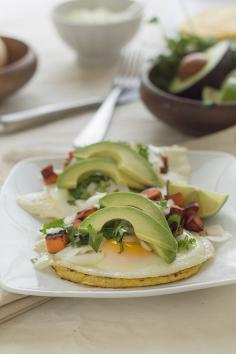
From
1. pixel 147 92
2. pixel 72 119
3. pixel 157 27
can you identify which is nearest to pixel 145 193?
pixel 147 92

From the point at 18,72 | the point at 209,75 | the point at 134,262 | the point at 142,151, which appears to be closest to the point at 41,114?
the point at 18,72

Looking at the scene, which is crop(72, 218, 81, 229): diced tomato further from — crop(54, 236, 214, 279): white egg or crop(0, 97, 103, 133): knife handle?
crop(0, 97, 103, 133): knife handle

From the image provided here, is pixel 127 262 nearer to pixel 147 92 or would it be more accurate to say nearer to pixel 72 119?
pixel 147 92

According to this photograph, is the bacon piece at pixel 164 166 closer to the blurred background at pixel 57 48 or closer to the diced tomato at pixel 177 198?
the diced tomato at pixel 177 198

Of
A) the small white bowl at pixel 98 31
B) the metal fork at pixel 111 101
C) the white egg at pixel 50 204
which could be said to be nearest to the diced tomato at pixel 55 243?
the white egg at pixel 50 204

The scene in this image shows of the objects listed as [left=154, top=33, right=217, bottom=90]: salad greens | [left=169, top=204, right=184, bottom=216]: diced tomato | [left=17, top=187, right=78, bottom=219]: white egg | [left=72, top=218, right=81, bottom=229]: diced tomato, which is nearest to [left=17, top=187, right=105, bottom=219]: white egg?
[left=17, top=187, right=78, bottom=219]: white egg

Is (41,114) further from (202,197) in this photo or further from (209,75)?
(202,197)
